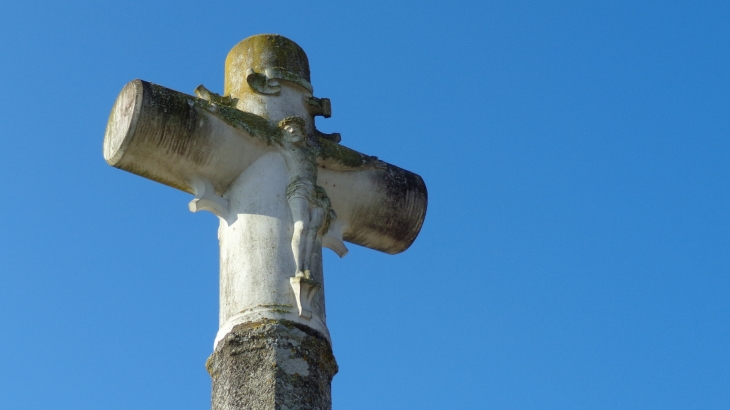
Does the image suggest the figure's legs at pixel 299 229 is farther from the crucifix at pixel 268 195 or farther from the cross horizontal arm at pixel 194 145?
the cross horizontal arm at pixel 194 145

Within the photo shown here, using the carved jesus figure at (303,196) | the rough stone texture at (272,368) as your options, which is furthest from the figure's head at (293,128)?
the rough stone texture at (272,368)

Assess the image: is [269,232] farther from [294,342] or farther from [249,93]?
[249,93]

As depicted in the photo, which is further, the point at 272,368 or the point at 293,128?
the point at 293,128

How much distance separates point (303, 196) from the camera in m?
7.34

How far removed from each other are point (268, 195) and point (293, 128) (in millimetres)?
549

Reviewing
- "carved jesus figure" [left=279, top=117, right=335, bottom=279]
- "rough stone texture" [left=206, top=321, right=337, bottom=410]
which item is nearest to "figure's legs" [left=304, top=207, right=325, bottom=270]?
"carved jesus figure" [left=279, top=117, right=335, bottom=279]

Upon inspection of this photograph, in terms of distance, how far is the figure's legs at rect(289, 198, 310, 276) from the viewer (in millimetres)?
7035

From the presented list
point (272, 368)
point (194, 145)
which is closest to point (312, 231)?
point (194, 145)

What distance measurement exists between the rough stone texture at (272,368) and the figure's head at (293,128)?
4.57 ft

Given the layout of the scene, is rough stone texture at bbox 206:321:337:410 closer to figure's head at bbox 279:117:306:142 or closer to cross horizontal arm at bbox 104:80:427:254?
cross horizontal arm at bbox 104:80:427:254

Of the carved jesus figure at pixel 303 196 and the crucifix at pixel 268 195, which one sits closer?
Answer: the crucifix at pixel 268 195

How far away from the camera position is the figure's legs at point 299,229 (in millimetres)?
7035

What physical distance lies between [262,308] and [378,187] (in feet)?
5.59

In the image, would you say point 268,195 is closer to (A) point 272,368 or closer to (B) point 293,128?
(B) point 293,128
